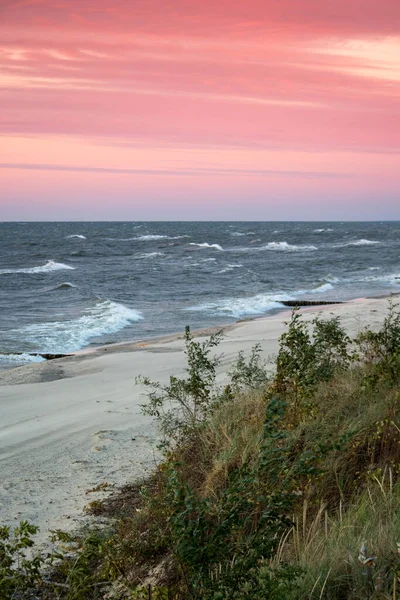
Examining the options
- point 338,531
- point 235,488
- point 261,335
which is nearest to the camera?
point 235,488

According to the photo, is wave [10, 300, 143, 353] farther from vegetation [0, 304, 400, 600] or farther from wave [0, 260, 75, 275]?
wave [0, 260, 75, 275]

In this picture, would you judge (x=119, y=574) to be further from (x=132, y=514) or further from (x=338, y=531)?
(x=338, y=531)

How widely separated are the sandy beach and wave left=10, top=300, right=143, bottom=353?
2769mm

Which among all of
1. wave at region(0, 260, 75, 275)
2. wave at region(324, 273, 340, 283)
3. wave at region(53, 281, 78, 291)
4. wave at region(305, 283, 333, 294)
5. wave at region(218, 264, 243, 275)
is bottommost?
wave at region(305, 283, 333, 294)

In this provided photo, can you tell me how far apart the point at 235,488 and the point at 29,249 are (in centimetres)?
6978

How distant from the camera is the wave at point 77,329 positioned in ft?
63.0

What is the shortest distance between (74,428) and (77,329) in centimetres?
1320

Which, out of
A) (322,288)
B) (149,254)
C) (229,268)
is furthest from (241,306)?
(149,254)

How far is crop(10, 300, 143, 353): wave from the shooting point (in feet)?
63.0

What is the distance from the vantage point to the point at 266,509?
12.9ft

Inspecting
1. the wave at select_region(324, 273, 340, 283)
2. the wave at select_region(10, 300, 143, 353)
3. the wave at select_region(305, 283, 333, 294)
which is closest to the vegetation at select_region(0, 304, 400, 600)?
the wave at select_region(10, 300, 143, 353)

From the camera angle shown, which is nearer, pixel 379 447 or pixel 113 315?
pixel 379 447

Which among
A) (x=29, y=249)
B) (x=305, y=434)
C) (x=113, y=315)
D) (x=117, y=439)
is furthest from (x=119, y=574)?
(x=29, y=249)

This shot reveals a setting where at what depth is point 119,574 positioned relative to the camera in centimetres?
433
